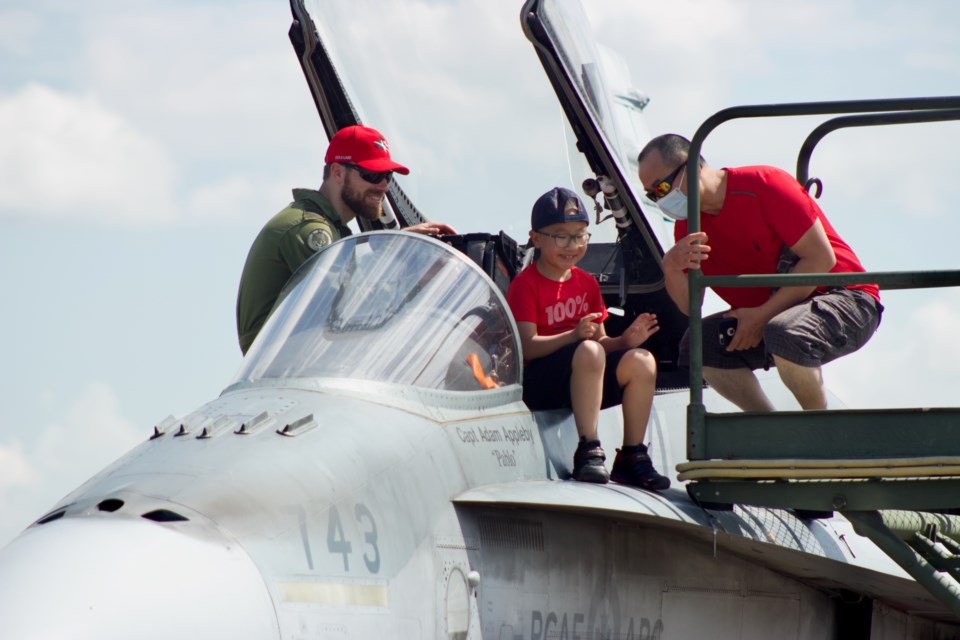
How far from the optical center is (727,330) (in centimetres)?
611

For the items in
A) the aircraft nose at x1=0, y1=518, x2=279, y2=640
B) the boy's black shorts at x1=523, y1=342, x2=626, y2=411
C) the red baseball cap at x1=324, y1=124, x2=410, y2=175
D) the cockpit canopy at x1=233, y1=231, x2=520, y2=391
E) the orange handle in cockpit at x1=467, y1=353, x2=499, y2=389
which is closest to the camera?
the aircraft nose at x1=0, y1=518, x2=279, y2=640

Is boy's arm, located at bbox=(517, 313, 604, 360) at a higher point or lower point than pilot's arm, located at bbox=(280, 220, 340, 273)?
lower

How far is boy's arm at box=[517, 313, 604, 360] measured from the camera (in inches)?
225

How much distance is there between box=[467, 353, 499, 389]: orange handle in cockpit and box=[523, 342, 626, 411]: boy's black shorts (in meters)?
0.54

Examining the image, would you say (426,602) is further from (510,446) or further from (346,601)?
(510,446)

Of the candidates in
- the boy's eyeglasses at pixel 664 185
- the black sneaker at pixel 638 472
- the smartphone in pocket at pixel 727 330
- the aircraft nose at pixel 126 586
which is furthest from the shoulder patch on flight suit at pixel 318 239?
the aircraft nose at pixel 126 586

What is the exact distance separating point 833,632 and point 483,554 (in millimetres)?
2759

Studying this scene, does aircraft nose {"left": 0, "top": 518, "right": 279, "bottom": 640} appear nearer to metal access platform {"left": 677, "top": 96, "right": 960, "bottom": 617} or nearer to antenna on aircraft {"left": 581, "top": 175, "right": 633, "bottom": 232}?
metal access platform {"left": 677, "top": 96, "right": 960, "bottom": 617}

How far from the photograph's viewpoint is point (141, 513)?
3475 millimetres

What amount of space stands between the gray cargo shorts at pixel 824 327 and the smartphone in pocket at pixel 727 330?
0.27 m

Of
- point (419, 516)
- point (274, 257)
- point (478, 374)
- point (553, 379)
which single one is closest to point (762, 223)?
point (553, 379)

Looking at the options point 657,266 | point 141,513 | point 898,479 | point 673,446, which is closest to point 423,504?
point 141,513

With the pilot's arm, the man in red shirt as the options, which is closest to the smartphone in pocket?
the man in red shirt

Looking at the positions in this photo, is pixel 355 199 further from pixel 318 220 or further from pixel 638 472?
pixel 638 472
